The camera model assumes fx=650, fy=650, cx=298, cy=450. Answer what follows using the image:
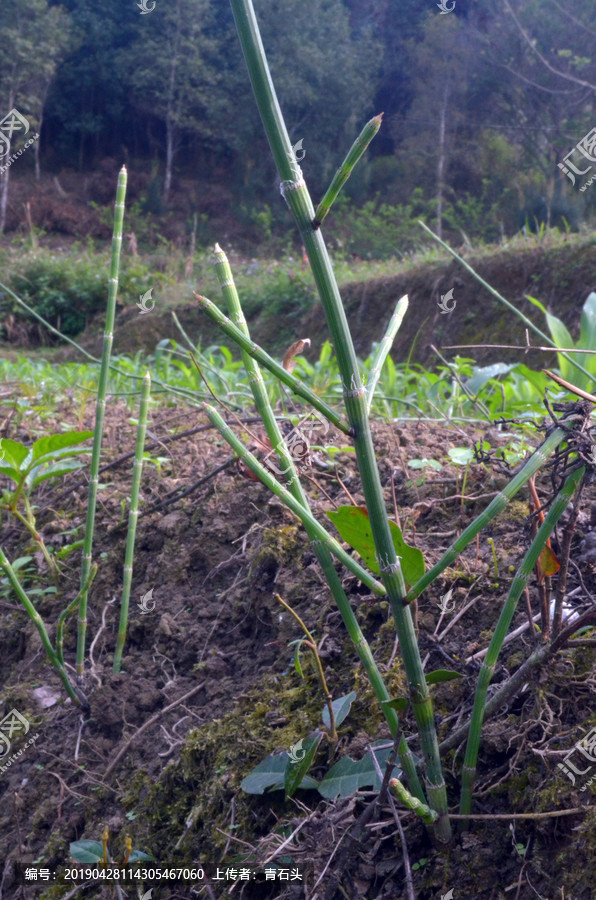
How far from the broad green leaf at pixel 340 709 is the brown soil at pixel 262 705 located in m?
0.03

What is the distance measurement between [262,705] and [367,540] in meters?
0.45

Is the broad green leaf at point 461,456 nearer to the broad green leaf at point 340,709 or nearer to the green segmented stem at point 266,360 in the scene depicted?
the broad green leaf at point 340,709

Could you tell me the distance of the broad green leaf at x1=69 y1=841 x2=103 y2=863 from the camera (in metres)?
0.84

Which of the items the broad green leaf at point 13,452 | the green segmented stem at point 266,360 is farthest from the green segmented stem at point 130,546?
the green segmented stem at point 266,360

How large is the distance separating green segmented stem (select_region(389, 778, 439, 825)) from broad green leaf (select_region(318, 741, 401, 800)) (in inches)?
3.1

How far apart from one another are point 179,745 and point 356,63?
13037 millimetres

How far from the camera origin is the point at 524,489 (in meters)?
1.17

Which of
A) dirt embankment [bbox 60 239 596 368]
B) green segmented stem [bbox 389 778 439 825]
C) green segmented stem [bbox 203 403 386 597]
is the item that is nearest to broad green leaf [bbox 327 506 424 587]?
green segmented stem [bbox 203 403 386 597]

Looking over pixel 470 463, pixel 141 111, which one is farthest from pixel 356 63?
pixel 470 463

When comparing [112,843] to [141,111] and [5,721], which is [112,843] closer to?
[5,721]

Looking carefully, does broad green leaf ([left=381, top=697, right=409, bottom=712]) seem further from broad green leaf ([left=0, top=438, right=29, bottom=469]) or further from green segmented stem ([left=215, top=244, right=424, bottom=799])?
broad green leaf ([left=0, top=438, right=29, bottom=469])

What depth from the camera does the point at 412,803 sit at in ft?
1.85

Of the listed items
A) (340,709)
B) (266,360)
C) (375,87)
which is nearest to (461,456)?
(340,709)

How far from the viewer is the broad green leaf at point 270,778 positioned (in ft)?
2.53
